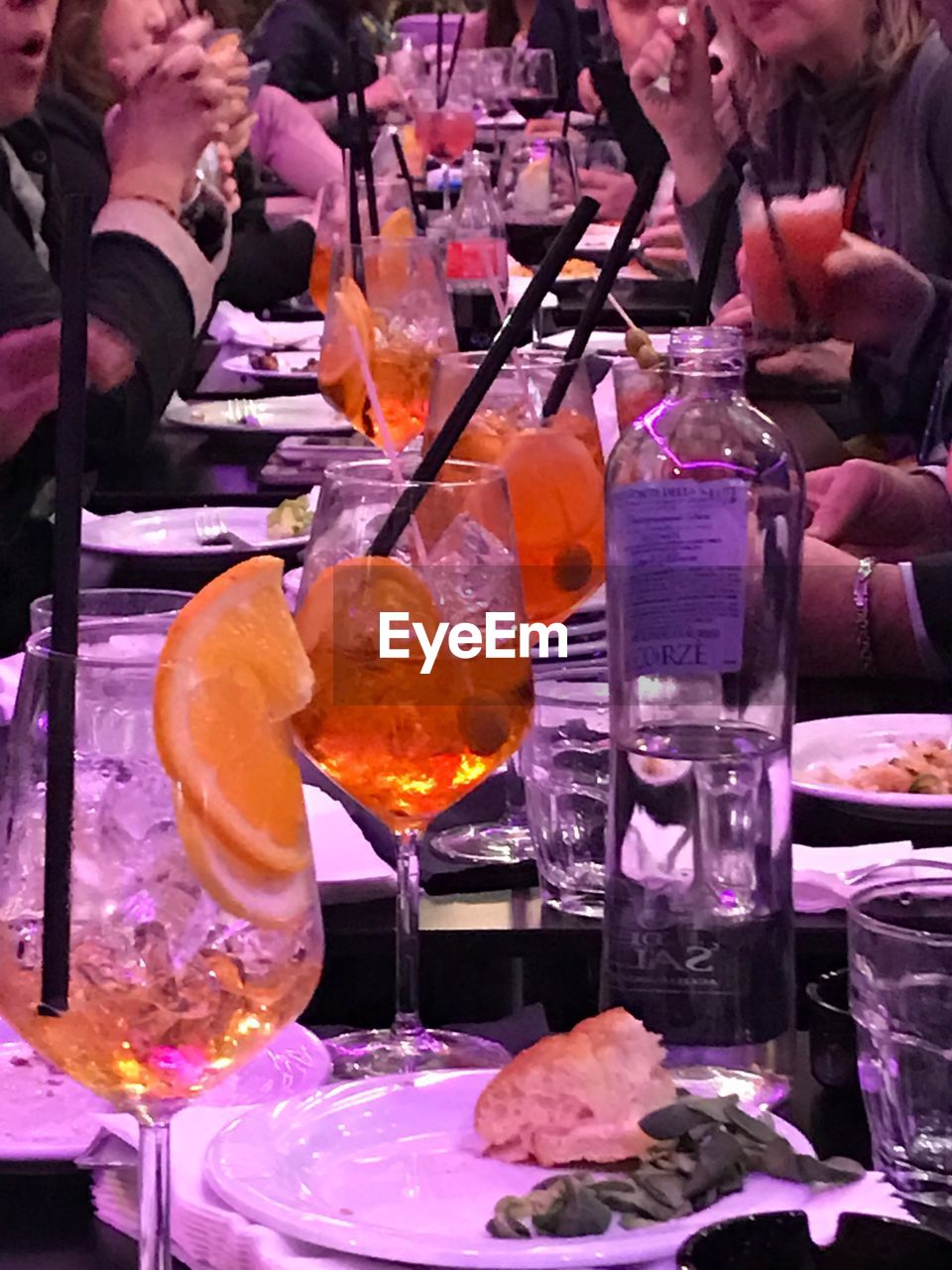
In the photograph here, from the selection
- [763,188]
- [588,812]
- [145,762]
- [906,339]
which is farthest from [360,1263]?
[906,339]

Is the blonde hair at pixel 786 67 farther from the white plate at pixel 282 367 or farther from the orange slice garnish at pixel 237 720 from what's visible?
the orange slice garnish at pixel 237 720

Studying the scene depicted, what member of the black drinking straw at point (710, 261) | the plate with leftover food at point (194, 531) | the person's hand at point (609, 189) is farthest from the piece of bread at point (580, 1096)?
the person's hand at point (609, 189)

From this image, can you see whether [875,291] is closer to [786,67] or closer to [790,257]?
[790,257]

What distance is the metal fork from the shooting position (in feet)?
5.86

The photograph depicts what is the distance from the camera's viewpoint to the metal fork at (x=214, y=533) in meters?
1.79

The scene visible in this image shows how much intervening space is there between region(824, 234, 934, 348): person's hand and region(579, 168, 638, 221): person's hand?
75.6 inches

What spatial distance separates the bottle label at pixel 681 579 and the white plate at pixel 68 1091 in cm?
25

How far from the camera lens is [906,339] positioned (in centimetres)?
250

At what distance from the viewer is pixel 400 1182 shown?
28.6 inches

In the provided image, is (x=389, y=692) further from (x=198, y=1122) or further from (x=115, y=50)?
(x=115, y=50)

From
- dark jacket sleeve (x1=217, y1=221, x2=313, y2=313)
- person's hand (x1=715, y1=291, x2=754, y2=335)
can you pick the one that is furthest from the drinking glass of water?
dark jacket sleeve (x1=217, y1=221, x2=313, y2=313)

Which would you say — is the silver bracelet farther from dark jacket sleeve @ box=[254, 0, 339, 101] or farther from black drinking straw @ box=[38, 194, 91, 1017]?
dark jacket sleeve @ box=[254, 0, 339, 101]

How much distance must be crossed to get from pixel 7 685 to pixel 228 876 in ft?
2.11

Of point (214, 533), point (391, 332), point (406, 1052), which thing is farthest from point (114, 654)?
point (391, 332)
